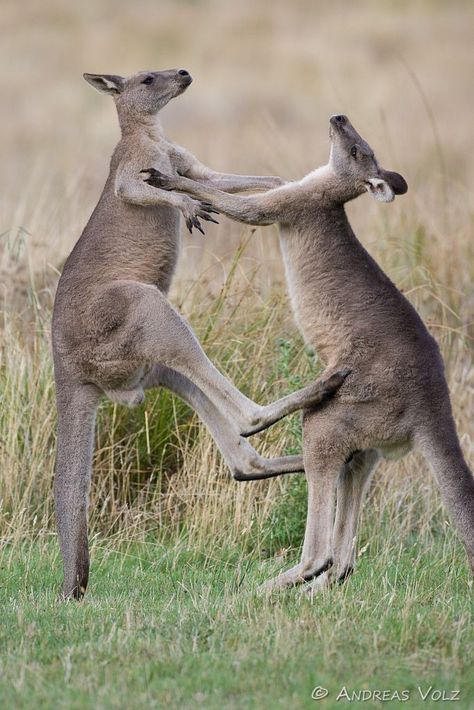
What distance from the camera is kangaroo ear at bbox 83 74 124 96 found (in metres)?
7.20

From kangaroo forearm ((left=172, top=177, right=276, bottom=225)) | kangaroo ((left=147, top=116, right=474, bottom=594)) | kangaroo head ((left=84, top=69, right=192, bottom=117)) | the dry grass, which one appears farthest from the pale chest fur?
kangaroo head ((left=84, top=69, right=192, bottom=117))

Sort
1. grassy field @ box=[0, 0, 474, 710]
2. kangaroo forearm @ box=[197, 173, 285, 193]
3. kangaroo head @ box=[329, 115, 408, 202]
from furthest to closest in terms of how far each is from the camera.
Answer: kangaroo forearm @ box=[197, 173, 285, 193], kangaroo head @ box=[329, 115, 408, 202], grassy field @ box=[0, 0, 474, 710]

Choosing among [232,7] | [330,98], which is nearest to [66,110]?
[330,98]

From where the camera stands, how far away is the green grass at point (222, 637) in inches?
180

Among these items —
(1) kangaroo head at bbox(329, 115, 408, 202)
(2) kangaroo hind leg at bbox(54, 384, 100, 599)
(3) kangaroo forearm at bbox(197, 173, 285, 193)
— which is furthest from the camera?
(3) kangaroo forearm at bbox(197, 173, 285, 193)

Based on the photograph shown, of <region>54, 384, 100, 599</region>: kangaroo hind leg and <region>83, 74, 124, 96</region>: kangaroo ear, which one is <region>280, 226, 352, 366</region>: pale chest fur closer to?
<region>54, 384, 100, 599</region>: kangaroo hind leg

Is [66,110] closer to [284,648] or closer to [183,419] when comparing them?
[183,419]

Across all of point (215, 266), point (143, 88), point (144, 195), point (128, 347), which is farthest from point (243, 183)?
point (215, 266)

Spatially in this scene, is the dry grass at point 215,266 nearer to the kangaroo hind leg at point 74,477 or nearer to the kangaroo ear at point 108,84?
the kangaroo hind leg at point 74,477

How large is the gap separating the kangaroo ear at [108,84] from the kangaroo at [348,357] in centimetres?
74

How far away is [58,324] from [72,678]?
7.84ft

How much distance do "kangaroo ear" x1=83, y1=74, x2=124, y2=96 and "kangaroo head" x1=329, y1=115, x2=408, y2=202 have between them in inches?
51.1

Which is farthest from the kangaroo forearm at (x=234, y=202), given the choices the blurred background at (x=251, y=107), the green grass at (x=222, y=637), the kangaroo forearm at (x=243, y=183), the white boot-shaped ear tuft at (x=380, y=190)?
the green grass at (x=222, y=637)

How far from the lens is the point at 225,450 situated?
266 inches
